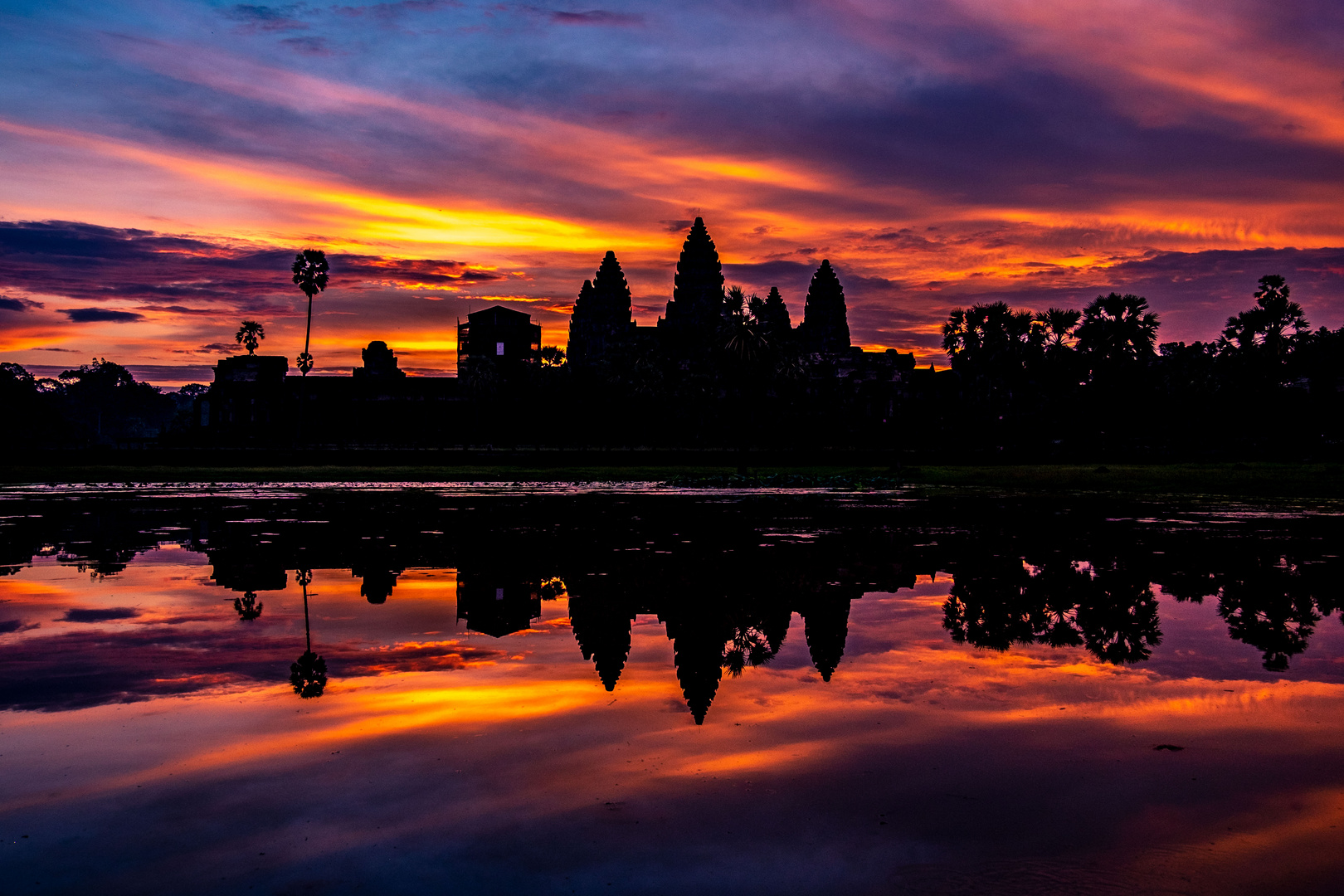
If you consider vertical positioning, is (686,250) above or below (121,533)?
above

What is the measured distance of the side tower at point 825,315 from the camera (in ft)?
378

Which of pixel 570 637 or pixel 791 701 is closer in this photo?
pixel 791 701

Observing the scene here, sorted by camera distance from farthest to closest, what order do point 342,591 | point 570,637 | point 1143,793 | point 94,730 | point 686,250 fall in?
1. point 686,250
2. point 342,591
3. point 570,637
4. point 94,730
5. point 1143,793

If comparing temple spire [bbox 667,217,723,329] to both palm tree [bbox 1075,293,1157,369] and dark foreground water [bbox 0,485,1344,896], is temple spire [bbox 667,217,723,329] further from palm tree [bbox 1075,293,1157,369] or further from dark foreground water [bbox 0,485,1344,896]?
dark foreground water [bbox 0,485,1344,896]

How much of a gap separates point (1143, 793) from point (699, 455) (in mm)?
53123

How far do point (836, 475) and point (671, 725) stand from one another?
4091 cm

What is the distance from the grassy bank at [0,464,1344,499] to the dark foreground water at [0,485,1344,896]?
22.9 metres

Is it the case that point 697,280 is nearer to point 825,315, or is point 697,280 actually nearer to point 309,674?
point 825,315

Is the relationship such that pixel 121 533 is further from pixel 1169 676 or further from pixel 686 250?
pixel 686 250

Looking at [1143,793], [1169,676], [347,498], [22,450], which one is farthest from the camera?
[22,450]

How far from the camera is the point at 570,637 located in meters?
9.84

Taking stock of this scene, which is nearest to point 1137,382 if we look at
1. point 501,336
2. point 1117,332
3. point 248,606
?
point 1117,332

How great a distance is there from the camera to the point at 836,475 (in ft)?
155

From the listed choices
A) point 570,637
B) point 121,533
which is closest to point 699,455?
point 121,533
